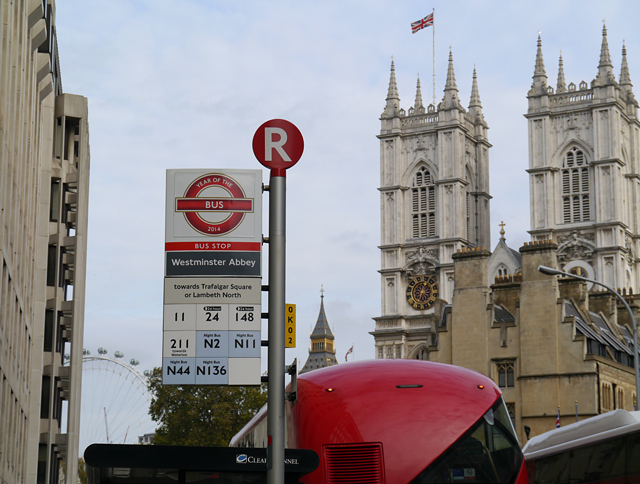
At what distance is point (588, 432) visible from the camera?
69.4ft

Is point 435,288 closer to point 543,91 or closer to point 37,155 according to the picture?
point 543,91

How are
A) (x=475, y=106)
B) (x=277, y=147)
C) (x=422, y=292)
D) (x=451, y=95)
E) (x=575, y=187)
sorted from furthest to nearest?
1. (x=475, y=106)
2. (x=451, y=95)
3. (x=422, y=292)
4. (x=575, y=187)
5. (x=277, y=147)

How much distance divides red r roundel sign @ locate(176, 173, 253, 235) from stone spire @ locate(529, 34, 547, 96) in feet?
334


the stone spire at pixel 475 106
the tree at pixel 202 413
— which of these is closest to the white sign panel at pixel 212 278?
the tree at pixel 202 413

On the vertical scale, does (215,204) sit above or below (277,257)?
above

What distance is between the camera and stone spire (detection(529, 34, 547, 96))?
116188 millimetres

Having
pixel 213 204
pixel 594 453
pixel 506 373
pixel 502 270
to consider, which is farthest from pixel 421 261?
pixel 213 204

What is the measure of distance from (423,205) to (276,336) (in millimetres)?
111069

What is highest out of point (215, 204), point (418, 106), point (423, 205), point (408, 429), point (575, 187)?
point (418, 106)

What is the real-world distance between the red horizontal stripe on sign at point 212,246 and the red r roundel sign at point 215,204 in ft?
0.83

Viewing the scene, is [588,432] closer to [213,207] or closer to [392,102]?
[213,207]

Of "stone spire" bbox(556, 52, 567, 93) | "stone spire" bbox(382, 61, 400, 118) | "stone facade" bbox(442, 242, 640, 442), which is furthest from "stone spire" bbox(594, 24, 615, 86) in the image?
"stone facade" bbox(442, 242, 640, 442)

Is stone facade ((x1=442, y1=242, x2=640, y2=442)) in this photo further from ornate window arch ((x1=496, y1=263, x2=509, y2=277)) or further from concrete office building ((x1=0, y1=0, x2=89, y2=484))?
ornate window arch ((x1=496, y1=263, x2=509, y2=277))

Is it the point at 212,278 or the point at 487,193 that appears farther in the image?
the point at 487,193
